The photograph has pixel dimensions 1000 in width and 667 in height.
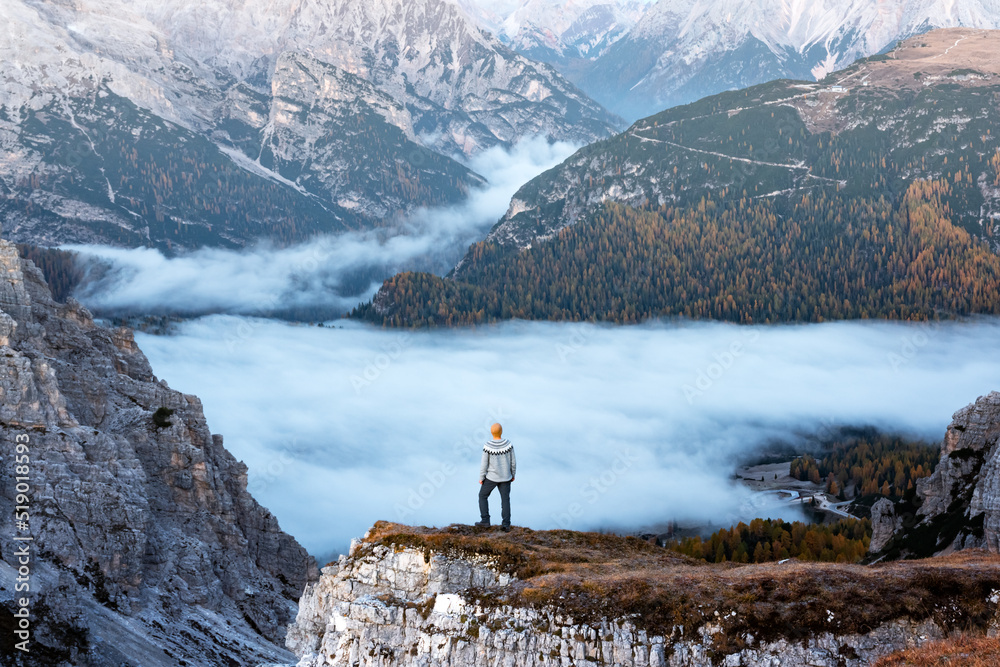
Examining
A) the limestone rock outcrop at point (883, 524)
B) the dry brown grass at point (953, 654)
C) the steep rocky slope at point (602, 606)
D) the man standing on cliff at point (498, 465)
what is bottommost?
the dry brown grass at point (953, 654)

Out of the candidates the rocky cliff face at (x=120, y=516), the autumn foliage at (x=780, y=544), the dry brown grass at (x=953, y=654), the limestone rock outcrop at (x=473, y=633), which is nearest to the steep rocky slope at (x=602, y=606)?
the limestone rock outcrop at (x=473, y=633)

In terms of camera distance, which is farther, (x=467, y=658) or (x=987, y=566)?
(x=467, y=658)

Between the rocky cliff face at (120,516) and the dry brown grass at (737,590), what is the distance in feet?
254

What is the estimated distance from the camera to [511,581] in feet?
139

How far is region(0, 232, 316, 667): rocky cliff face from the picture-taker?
360ft

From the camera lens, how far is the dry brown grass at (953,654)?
30.4 m

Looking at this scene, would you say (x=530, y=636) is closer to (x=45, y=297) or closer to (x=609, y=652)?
(x=609, y=652)

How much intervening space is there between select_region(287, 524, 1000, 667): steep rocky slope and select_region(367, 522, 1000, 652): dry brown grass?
2.2 inches

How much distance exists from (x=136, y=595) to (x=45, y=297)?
60.4 meters

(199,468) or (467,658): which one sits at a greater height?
(199,468)

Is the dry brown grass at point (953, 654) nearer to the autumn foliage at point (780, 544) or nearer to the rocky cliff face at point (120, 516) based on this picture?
the rocky cliff face at point (120, 516)

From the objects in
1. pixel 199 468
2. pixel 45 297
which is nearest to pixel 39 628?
pixel 199 468

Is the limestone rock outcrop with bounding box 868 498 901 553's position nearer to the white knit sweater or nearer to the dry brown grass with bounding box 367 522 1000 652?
the dry brown grass with bounding box 367 522 1000 652

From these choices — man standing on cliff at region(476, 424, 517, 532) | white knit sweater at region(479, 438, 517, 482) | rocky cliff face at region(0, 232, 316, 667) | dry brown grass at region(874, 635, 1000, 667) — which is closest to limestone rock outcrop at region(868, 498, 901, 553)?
man standing on cliff at region(476, 424, 517, 532)
